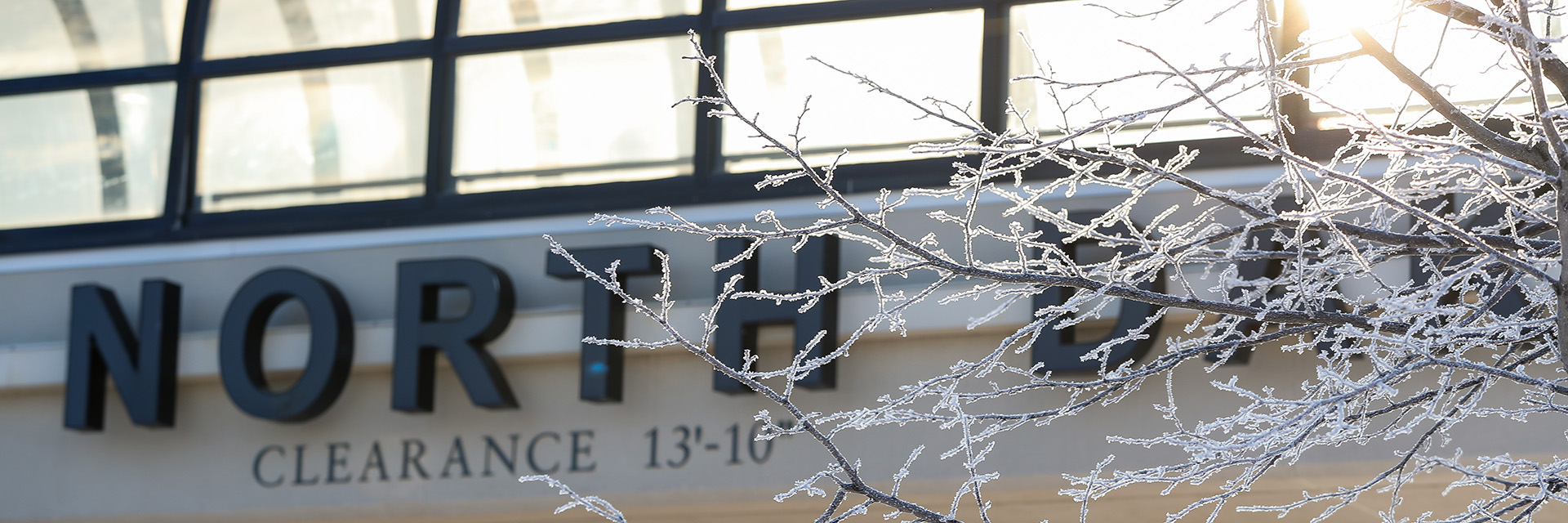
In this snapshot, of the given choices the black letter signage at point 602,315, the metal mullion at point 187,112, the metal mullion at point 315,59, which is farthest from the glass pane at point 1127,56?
the metal mullion at point 187,112

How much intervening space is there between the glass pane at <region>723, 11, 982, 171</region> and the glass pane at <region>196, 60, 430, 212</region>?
1.76m

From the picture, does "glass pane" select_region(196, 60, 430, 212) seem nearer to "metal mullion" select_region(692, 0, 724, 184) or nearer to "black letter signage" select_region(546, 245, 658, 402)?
"black letter signage" select_region(546, 245, 658, 402)

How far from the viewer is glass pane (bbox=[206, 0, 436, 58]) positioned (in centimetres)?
782

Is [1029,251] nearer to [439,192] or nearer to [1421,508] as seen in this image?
[1421,508]

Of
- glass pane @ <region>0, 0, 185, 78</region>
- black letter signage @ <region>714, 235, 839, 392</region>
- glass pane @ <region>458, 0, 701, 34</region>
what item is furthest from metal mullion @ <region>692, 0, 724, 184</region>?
glass pane @ <region>0, 0, 185, 78</region>

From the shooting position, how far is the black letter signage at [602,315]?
22.2 feet

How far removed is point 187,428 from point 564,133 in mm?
2452

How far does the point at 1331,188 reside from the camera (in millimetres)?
6418

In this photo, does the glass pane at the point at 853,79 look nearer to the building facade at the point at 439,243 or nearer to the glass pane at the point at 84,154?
the building facade at the point at 439,243

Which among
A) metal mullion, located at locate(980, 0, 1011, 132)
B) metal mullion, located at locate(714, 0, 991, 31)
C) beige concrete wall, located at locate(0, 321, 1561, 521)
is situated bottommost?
beige concrete wall, located at locate(0, 321, 1561, 521)

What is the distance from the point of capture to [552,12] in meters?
7.61

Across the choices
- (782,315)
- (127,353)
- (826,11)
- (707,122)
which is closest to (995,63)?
(826,11)

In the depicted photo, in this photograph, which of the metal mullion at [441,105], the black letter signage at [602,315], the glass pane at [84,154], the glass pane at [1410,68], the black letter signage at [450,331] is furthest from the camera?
the glass pane at [84,154]

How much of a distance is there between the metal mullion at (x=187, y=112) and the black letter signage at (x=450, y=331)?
1.73 m
